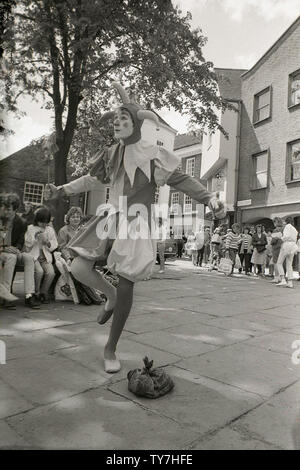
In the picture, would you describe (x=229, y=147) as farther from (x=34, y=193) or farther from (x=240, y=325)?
(x=240, y=325)

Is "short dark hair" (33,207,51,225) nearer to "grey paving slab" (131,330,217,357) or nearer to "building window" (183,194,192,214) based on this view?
"grey paving slab" (131,330,217,357)

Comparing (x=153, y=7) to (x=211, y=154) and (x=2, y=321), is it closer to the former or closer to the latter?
Result: (x=2, y=321)

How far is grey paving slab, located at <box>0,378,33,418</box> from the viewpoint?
212 centimetres

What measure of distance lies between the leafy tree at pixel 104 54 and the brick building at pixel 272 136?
5.38 m

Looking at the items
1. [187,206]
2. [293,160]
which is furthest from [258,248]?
[187,206]

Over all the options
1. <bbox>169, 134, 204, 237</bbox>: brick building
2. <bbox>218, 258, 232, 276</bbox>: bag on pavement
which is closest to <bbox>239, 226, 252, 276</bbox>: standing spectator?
<bbox>218, 258, 232, 276</bbox>: bag on pavement

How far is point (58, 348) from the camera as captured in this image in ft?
11.0

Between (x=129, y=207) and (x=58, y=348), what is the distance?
1417 millimetres

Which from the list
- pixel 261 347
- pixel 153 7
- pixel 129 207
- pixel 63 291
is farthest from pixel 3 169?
pixel 153 7

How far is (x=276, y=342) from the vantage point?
396cm

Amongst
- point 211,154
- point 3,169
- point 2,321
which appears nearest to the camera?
point 3,169

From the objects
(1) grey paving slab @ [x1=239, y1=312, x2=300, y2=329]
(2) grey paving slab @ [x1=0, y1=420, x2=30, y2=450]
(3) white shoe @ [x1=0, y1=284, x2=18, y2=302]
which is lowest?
(1) grey paving slab @ [x1=239, y1=312, x2=300, y2=329]

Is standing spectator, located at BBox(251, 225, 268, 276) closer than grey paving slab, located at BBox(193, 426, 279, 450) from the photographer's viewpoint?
No

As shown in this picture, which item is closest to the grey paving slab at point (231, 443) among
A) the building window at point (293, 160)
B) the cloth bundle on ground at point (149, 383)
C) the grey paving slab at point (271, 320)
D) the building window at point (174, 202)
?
Result: the cloth bundle on ground at point (149, 383)
